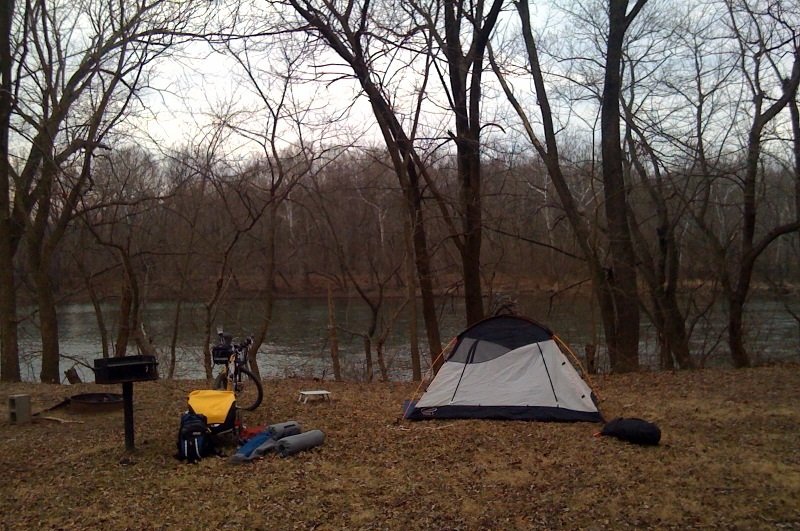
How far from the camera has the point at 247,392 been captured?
7.77 metres

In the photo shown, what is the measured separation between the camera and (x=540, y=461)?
502cm

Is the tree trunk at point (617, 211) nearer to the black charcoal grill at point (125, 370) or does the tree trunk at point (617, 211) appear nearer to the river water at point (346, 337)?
the river water at point (346, 337)

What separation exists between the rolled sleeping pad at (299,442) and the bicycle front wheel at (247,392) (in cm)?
101

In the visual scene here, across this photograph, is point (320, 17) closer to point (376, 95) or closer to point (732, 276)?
point (376, 95)

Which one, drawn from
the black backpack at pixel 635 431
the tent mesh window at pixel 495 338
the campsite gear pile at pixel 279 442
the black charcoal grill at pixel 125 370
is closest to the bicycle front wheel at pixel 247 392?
the campsite gear pile at pixel 279 442

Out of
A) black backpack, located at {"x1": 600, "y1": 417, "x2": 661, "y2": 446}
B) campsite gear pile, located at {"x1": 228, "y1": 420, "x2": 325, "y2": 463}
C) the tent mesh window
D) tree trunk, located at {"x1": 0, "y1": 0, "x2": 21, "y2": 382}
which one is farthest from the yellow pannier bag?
tree trunk, located at {"x1": 0, "y1": 0, "x2": 21, "y2": 382}

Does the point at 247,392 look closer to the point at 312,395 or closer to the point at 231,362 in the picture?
the point at 312,395

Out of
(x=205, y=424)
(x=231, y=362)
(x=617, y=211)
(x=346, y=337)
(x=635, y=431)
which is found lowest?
(x=346, y=337)

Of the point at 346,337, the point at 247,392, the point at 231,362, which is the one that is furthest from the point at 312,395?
the point at 346,337

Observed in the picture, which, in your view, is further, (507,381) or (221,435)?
(507,381)

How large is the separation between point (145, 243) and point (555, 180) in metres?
10.8

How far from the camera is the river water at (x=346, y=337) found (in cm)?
1507

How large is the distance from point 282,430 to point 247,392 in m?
2.35

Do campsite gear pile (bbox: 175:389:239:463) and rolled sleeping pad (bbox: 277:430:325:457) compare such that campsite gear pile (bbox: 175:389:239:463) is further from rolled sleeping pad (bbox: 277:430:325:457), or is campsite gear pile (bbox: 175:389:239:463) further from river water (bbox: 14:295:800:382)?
river water (bbox: 14:295:800:382)
